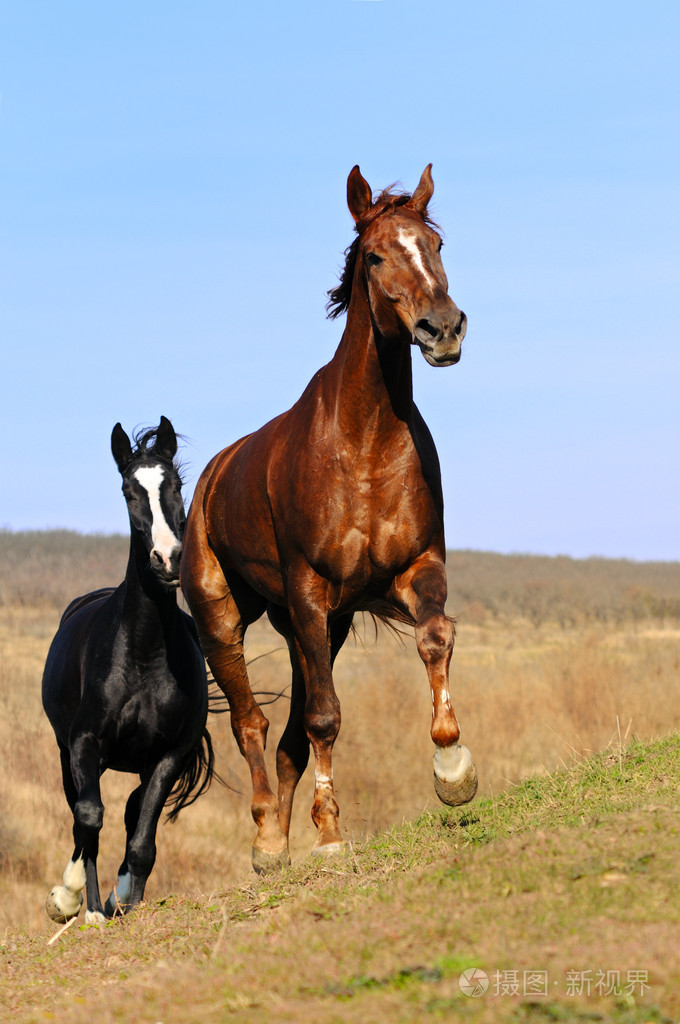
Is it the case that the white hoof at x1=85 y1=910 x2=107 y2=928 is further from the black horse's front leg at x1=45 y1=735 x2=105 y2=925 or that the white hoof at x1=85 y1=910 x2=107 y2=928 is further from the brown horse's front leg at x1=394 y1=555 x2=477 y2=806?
the brown horse's front leg at x1=394 y1=555 x2=477 y2=806

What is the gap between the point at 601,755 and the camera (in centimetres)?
678

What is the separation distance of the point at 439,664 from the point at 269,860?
74.7 inches

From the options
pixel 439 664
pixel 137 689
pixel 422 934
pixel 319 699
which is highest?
pixel 439 664

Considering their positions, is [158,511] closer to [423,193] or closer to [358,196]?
[358,196]

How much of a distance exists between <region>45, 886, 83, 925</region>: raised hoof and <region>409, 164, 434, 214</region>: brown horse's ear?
502 cm

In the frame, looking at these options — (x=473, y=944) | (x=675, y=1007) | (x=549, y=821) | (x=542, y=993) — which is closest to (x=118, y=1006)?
(x=473, y=944)

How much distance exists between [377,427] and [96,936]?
2995 millimetres

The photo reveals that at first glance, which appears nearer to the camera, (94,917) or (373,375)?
(373,375)

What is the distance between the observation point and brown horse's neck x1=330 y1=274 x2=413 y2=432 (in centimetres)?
591

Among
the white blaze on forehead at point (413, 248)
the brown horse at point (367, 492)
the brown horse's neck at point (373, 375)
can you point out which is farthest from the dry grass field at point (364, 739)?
the white blaze on forehead at point (413, 248)

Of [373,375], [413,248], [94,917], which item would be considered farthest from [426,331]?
[94,917]

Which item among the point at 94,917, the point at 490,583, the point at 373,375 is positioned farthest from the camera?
the point at 490,583

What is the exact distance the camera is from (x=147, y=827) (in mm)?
7250

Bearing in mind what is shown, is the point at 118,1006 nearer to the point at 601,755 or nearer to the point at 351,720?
the point at 601,755
